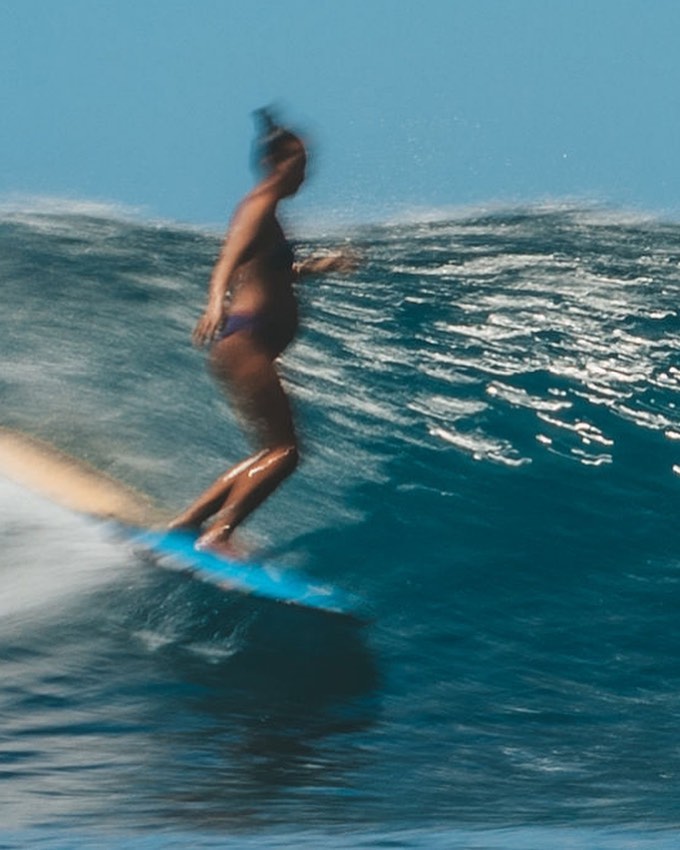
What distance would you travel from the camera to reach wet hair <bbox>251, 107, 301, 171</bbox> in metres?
3.40

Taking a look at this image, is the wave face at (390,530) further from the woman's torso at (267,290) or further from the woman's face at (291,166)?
Result: the woman's torso at (267,290)

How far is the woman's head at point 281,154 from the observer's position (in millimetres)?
3363

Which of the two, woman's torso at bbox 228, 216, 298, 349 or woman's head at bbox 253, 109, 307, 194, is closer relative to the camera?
woman's torso at bbox 228, 216, 298, 349

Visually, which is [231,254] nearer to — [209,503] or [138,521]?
[209,503]

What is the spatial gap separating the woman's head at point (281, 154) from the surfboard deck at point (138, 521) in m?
0.80

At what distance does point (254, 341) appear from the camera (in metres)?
3.19

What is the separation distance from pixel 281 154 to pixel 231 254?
12.6 inches

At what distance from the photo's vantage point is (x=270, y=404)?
10.6ft

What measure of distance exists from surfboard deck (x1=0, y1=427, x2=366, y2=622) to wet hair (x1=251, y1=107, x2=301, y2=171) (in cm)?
81

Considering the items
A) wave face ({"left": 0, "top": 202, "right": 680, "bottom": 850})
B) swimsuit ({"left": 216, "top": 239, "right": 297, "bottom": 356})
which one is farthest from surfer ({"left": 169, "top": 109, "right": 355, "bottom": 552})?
wave face ({"left": 0, "top": 202, "right": 680, "bottom": 850})

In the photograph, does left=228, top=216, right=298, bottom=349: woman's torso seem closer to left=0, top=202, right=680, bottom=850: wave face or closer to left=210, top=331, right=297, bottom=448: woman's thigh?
left=210, top=331, right=297, bottom=448: woman's thigh

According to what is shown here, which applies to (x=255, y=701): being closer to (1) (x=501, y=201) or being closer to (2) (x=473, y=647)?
(2) (x=473, y=647)

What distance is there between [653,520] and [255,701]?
1.16 metres

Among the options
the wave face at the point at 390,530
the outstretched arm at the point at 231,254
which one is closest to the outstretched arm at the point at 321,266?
the outstretched arm at the point at 231,254
